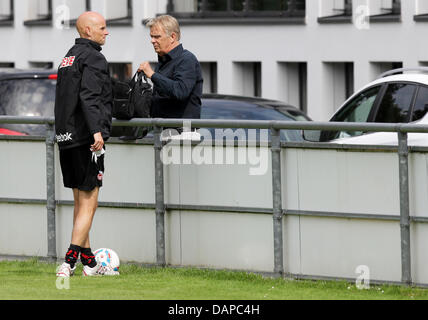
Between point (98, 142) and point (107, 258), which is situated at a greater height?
point (98, 142)

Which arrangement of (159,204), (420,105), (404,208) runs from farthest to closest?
(420,105), (159,204), (404,208)

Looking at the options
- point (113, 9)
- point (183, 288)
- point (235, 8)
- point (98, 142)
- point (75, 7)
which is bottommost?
point (183, 288)

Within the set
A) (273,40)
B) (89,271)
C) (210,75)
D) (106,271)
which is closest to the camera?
(89,271)

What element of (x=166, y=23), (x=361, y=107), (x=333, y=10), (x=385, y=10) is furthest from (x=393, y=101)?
(x=333, y=10)

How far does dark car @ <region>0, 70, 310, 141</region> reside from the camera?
16781mm

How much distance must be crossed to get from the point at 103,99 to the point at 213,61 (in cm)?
2335

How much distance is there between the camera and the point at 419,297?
10.9 m

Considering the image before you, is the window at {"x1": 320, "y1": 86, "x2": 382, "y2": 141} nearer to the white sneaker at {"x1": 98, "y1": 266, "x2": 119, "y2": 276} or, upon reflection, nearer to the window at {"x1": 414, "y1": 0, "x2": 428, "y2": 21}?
the white sneaker at {"x1": 98, "y1": 266, "x2": 119, "y2": 276}

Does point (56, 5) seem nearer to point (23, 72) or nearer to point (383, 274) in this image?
point (23, 72)

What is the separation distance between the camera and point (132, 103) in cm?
1259

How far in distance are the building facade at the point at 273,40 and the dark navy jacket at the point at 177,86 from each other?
17.4m

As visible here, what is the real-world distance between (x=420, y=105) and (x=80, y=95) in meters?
4.55

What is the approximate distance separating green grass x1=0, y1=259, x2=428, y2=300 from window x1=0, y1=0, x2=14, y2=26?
2840 cm

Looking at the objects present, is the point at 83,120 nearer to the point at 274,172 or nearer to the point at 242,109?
the point at 274,172
